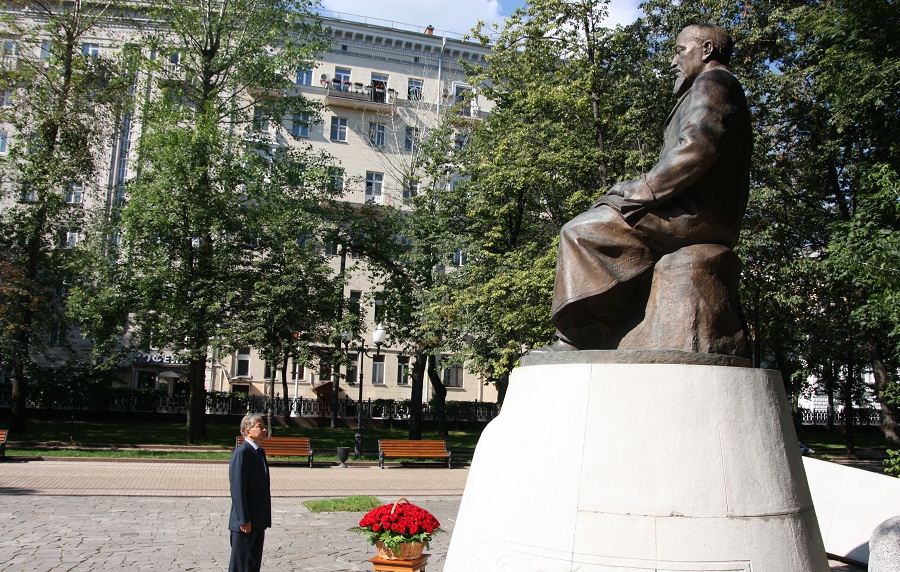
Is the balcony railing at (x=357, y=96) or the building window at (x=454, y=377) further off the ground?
the balcony railing at (x=357, y=96)

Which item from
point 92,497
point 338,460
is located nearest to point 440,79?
point 338,460

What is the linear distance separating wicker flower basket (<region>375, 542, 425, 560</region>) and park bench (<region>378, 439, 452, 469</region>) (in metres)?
14.9

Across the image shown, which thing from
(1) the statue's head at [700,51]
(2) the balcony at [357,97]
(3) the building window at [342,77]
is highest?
(3) the building window at [342,77]

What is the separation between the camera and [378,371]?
149 ft

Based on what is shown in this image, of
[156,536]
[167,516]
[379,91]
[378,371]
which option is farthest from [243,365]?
[156,536]

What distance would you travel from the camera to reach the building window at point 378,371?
44969 mm

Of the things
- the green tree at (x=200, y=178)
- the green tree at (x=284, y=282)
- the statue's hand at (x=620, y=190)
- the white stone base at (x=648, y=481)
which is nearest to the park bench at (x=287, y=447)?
the green tree at (x=284, y=282)

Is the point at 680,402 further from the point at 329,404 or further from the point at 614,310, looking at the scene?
the point at 329,404

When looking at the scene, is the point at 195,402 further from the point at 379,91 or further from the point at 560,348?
the point at 379,91

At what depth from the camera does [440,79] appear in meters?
46.4

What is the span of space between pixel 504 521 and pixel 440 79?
43770mm

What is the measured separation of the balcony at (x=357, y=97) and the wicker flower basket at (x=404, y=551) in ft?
135

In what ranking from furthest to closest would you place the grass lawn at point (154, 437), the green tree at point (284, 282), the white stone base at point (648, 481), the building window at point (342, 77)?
the building window at point (342, 77) → the green tree at point (284, 282) → the grass lawn at point (154, 437) → the white stone base at point (648, 481)

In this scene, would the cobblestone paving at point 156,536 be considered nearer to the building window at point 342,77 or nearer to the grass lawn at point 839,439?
the grass lawn at point 839,439
